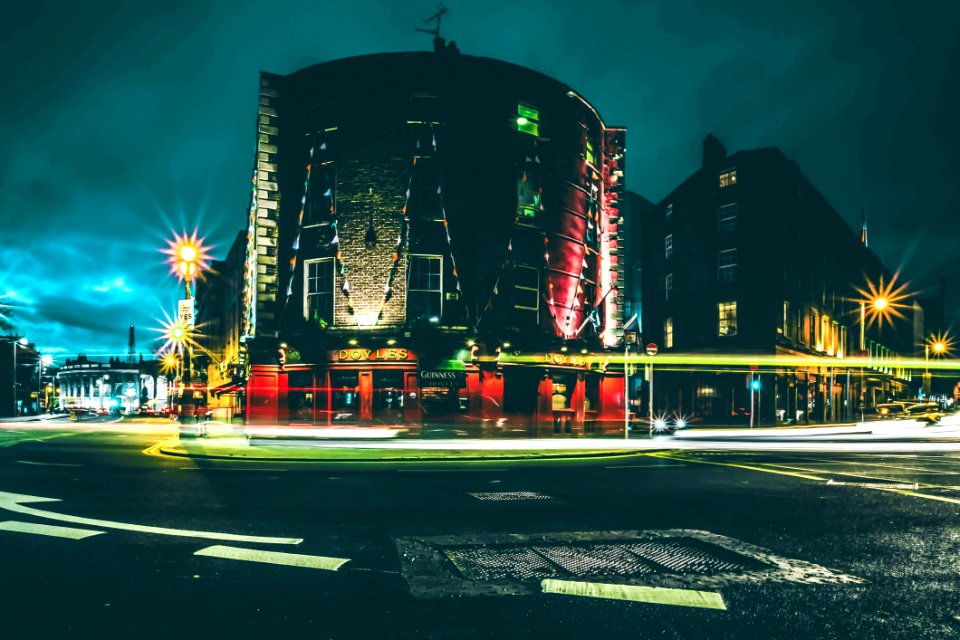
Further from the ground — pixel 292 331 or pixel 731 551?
pixel 292 331

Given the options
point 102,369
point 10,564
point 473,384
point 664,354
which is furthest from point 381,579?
point 102,369

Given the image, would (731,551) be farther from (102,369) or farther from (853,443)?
(102,369)

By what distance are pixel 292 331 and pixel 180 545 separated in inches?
1037

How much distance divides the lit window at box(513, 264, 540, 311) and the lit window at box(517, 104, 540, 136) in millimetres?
6903

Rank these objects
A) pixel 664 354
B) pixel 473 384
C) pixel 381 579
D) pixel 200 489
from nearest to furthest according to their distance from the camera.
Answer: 1. pixel 381 579
2. pixel 200 489
3. pixel 473 384
4. pixel 664 354

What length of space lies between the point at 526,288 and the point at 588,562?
2770 centimetres

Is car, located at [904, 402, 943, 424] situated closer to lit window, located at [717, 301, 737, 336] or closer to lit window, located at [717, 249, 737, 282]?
lit window, located at [717, 301, 737, 336]

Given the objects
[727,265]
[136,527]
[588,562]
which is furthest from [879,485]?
[727,265]

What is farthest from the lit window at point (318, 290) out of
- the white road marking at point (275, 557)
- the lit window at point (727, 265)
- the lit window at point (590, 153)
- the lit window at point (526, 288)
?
the lit window at point (727, 265)

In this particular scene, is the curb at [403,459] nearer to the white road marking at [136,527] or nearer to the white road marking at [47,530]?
the white road marking at [136,527]

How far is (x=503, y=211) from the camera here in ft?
110

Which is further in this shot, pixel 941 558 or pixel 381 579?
pixel 941 558

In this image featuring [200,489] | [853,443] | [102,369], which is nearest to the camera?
[200,489]

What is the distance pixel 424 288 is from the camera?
3234 centimetres
